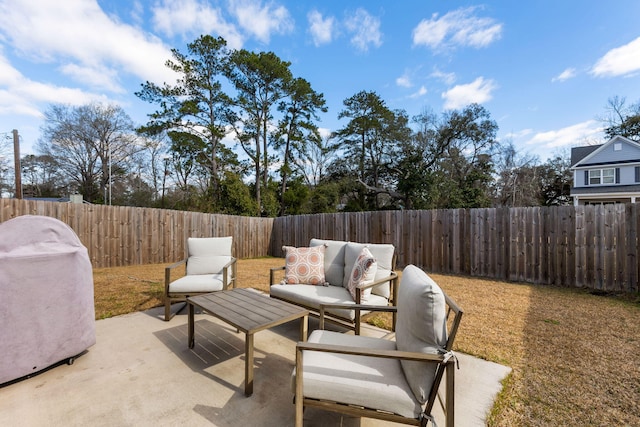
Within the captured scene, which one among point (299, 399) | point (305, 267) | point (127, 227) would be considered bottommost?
point (299, 399)

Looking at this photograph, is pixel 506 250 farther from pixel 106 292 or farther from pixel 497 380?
pixel 106 292

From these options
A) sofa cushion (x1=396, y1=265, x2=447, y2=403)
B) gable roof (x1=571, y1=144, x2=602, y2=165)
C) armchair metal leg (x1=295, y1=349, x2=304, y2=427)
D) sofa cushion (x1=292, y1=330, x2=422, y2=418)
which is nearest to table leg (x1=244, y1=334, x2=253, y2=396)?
sofa cushion (x1=292, y1=330, x2=422, y2=418)

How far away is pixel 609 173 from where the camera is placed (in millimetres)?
14945

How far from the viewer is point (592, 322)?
11.1 feet

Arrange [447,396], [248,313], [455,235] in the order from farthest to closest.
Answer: [455,235], [248,313], [447,396]

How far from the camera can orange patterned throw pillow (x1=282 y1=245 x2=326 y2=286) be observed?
11.4 ft

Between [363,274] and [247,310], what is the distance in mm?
1223

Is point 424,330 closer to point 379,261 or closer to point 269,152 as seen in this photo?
point 379,261

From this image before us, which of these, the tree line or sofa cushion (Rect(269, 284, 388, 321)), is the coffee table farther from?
the tree line

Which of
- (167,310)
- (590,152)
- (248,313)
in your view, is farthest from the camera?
(590,152)

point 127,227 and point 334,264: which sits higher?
point 127,227

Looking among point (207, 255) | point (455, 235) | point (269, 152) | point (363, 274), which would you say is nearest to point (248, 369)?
point (363, 274)

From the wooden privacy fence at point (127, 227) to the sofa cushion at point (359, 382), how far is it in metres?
7.95

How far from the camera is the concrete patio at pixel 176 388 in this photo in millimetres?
1718
